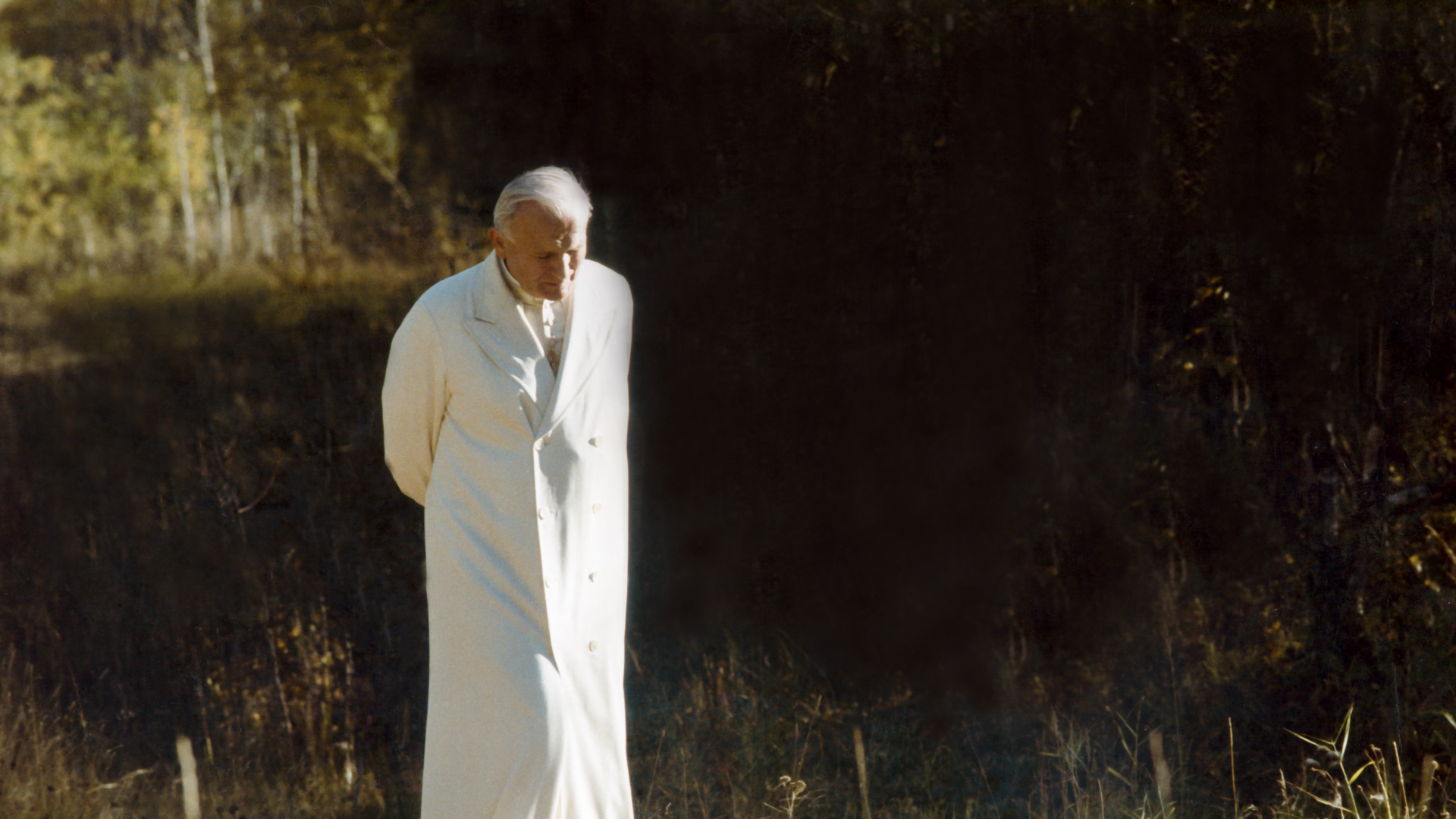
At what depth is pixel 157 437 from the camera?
17.3 feet

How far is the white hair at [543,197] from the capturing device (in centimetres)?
245

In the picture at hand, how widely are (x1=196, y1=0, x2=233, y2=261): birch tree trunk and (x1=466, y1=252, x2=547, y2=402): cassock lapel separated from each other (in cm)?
328

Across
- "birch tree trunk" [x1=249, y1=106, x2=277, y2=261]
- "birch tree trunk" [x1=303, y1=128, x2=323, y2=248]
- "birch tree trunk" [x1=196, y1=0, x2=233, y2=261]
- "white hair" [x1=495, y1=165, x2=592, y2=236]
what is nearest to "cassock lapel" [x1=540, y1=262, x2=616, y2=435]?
"white hair" [x1=495, y1=165, x2=592, y2=236]

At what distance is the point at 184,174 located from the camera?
5.45 meters

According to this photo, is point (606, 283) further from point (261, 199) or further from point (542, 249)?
point (261, 199)

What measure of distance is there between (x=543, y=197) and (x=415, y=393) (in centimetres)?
54

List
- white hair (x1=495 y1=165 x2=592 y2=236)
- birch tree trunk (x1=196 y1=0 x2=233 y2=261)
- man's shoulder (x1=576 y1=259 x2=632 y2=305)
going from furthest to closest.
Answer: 1. birch tree trunk (x1=196 y1=0 x2=233 y2=261)
2. man's shoulder (x1=576 y1=259 x2=632 y2=305)
3. white hair (x1=495 y1=165 x2=592 y2=236)

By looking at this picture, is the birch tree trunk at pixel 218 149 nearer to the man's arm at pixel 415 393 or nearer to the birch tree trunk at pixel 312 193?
the birch tree trunk at pixel 312 193

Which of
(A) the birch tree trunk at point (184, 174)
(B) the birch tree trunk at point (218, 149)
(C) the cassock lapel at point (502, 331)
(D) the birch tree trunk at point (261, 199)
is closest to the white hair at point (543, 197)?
(C) the cassock lapel at point (502, 331)

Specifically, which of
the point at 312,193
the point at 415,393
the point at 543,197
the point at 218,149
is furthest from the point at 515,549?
the point at 218,149

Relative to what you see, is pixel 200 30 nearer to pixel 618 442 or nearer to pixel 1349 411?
pixel 618 442

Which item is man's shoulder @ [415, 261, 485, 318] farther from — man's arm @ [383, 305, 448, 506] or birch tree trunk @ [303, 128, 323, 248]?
birch tree trunk @ [303, 128, 323, 248]

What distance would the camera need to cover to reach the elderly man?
252cm

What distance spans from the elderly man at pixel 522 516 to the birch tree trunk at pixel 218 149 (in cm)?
316
